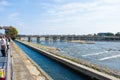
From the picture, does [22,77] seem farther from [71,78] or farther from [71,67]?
[71,67]

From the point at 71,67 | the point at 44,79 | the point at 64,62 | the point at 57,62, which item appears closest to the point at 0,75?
the point at 44,79

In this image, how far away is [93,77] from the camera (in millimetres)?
17891

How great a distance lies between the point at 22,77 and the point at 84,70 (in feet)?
24.1

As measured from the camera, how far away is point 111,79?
14.9 meters

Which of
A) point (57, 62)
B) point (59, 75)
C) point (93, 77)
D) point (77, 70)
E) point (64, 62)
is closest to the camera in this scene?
point (93, 77)

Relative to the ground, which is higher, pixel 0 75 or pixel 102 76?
pixel 0 75

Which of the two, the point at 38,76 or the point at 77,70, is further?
the point at 77,70

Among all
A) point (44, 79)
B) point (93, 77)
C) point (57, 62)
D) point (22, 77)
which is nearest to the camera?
point (22, 77)

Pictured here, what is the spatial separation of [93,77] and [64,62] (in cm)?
857

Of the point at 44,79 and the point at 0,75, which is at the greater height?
the point at 0,75

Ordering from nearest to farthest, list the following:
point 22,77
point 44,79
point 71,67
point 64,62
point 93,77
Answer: point 22,77, point 44,79, point 93,77, point 71,67, point 64,62

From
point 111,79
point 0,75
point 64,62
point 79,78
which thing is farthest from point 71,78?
point 0,75

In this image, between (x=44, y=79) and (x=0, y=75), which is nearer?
(x=0, y=75)

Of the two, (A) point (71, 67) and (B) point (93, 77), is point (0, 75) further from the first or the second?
(A) point (71, 67)
